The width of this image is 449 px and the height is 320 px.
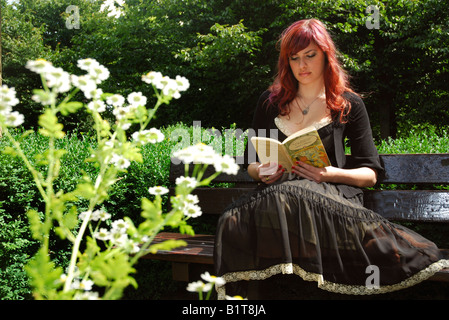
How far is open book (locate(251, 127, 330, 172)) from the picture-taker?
2162 millimetres

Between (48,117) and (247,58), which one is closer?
(48,117)

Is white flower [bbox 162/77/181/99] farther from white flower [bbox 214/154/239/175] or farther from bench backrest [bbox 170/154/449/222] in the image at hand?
bench backrest [bbox 170/154/449/222]

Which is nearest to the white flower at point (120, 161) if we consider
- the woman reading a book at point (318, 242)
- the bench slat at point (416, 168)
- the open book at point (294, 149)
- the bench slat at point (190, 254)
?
the woman reading a book at point (318, 242)

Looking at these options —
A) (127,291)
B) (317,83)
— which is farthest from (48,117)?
(127,291)

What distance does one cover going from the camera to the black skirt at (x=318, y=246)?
1996mm

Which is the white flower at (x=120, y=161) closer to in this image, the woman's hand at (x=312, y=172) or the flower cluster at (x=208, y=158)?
the flower cluster at (x=208, y=158)

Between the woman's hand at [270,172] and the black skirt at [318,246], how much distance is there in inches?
13.0

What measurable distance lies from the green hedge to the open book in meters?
0.81

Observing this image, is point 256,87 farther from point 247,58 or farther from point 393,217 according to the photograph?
point 393,217

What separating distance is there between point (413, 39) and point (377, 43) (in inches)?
76.6

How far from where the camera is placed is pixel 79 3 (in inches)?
1017

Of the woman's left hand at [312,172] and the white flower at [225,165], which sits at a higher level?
the white flower at [225,165]

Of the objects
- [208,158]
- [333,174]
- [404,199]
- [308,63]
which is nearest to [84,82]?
[208,158]

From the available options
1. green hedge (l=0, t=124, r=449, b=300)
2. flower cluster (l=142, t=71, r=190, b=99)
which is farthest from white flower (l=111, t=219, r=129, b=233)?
green hedge (l=0, t=124, r=449, b=300)
